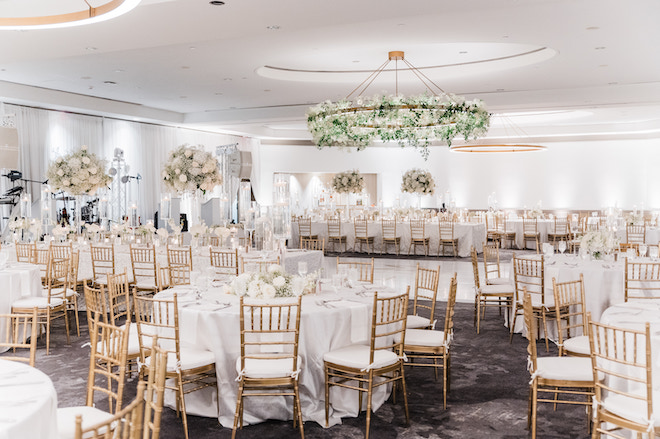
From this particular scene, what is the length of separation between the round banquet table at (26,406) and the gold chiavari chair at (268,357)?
1.47 m

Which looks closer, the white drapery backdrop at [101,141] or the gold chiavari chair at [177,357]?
the gold chiavari chair at [177,357]

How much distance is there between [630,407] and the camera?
3539mm

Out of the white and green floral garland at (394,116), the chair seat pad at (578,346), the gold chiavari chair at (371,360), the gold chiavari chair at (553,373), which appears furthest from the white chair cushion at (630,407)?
the white and green floral garland at (394,116)

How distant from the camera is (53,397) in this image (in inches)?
111

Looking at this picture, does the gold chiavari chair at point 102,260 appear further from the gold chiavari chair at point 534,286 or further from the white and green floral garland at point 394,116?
the gold chiavari chair at point 534,286

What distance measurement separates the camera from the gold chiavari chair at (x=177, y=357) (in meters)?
4.44

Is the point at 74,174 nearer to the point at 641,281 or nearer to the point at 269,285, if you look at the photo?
the point at 269,285

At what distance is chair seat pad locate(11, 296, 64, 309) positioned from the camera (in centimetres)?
683

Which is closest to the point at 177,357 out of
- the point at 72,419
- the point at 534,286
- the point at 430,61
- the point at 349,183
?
the point at 72,419

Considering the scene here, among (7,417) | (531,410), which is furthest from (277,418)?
(7,417)

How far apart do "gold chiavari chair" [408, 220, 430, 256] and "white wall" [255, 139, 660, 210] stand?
646 centimetres

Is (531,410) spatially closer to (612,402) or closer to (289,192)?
(612,402)

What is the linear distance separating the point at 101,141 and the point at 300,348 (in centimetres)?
1252

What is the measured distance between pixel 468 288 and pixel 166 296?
6396mm
